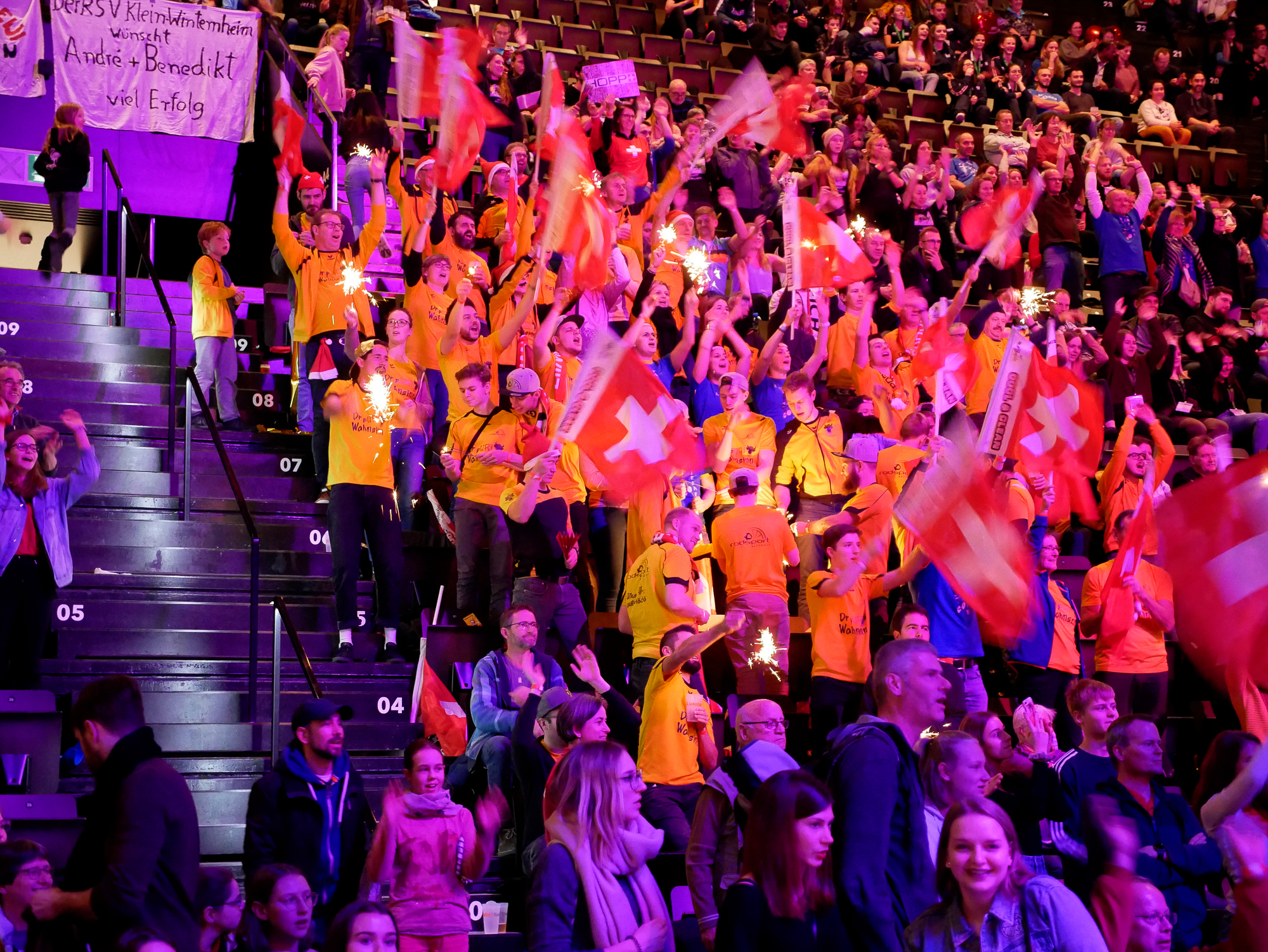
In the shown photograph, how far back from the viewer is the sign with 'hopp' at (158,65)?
12.8m

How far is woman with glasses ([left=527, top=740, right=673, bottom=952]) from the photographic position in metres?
4.89

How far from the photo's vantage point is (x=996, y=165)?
15.9 meters

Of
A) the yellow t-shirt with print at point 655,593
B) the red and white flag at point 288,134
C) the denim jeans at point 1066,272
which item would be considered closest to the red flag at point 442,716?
the yellow t-shirt with print at point 655,593

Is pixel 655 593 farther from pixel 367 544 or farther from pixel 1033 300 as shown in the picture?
pixel 1033 300

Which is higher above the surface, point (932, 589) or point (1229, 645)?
point (1229, 645)

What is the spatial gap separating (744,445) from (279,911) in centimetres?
554

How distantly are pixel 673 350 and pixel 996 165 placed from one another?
5.78 m

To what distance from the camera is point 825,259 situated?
12328 millimetres

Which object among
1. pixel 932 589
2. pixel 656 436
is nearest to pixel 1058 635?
pixel 932 589

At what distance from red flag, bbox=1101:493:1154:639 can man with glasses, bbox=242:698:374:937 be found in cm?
536

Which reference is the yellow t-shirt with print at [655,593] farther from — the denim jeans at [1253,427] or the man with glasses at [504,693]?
the denim jeans at [1253,427]

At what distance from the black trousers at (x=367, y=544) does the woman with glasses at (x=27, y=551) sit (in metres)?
1.43

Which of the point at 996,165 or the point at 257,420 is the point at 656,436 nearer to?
the point at 257,420

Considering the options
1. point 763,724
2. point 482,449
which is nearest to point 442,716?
point 482,449
